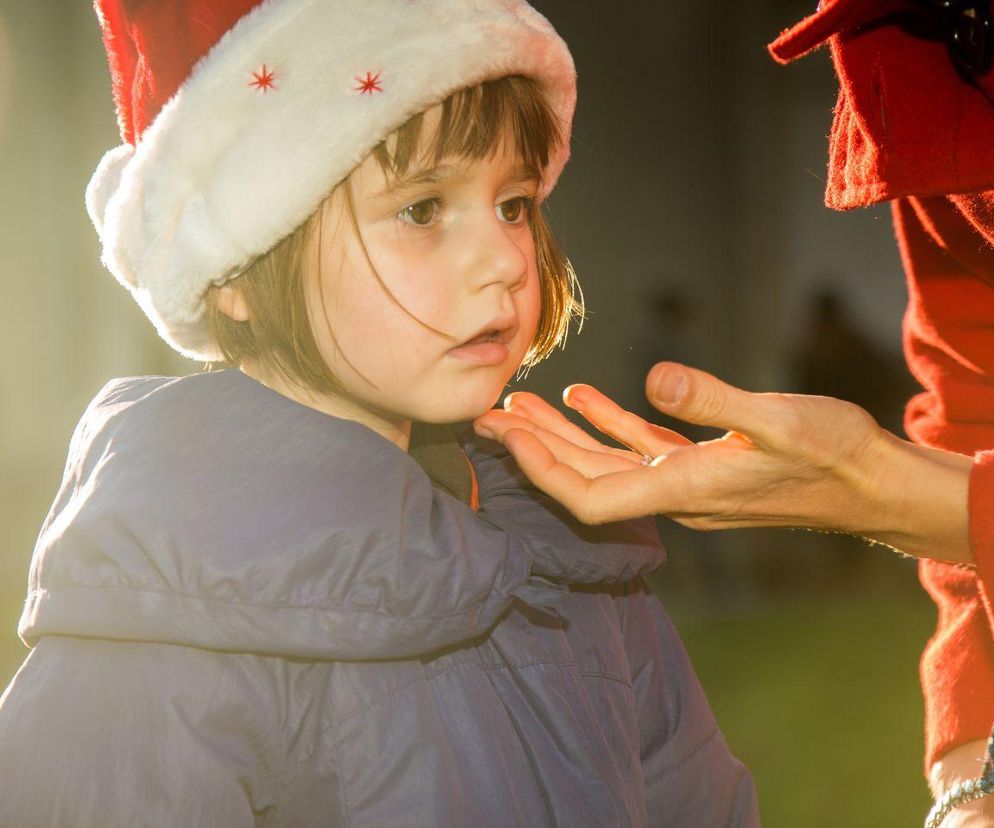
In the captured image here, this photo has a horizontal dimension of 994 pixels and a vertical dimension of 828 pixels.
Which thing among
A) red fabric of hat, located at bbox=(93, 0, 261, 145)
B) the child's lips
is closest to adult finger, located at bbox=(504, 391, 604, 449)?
the child's lips

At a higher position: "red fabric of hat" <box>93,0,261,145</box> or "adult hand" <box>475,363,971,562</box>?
"red fabric of hat" <box>93,0,261,145</box>

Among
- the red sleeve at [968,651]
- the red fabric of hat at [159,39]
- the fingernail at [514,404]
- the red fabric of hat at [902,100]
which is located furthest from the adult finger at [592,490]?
the red fabric of hat at [159,39]

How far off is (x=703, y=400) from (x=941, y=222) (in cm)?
53

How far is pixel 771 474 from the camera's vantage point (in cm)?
127

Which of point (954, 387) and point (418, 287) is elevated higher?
point (418, 287)

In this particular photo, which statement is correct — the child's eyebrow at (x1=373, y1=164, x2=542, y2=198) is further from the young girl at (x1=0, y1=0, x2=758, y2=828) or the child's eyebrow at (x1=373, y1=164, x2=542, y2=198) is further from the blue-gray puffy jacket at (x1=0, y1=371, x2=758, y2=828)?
the blue-gray puffy jacket at (x1=0, y1=371, x2=758, y2=828)

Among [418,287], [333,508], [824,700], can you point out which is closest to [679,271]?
[824,700]

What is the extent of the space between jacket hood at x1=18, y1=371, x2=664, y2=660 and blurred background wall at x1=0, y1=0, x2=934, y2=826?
4164mm

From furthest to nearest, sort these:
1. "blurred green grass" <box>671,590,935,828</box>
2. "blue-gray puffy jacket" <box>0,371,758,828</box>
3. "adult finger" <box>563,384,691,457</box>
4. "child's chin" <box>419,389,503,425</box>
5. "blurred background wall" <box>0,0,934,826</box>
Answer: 1. "blurred background wall" <box>0,0,934,826</box>
2. "blurred green grass" <box>671,590,935,828</box>
3. "adult finger" <box>563,384,691,457</box>
4. "child's chin" <box>419,389,503,425</box>
5. "blue-gray puffy jacket" <box>0,371,758,828</box>

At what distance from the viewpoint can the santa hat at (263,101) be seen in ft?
4.03

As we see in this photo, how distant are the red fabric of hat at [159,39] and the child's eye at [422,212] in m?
0.28

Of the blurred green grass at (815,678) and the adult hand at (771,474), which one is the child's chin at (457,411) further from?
the blurred green grass at (815,678)

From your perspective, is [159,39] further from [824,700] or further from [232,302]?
[824,700]

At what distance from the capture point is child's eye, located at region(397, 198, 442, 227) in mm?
1273
